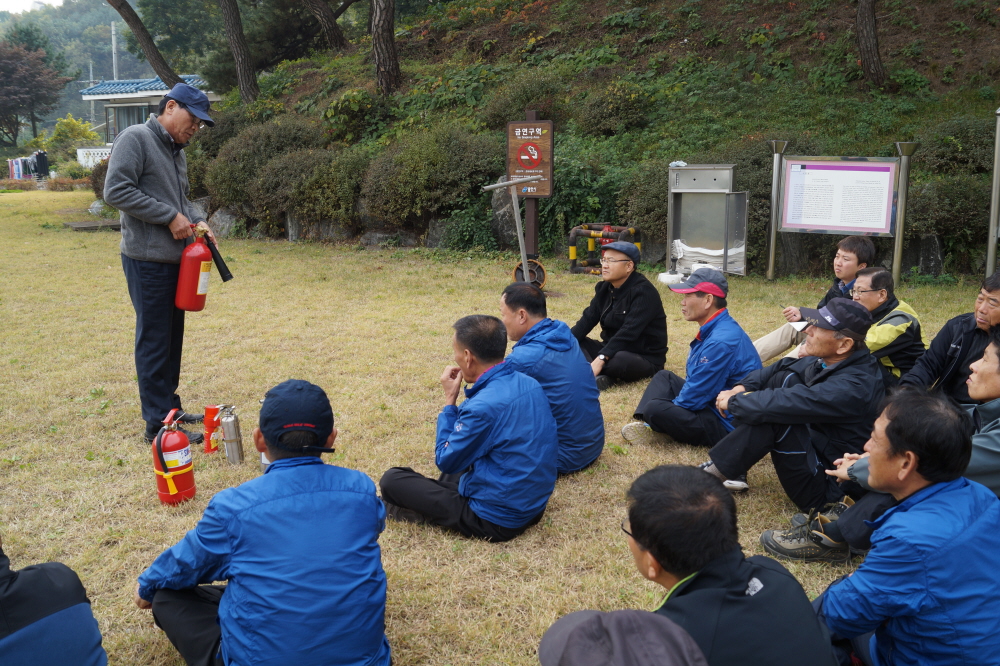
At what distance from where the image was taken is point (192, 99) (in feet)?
14.5

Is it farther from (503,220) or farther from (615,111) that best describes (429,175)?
(615,111)

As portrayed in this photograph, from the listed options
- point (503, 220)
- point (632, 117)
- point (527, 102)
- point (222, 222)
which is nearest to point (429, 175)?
point (503, 220)

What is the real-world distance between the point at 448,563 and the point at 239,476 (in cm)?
154

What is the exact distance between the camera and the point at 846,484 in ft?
11.1

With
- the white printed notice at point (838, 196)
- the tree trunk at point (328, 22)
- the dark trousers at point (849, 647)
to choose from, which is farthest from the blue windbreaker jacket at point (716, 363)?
the tree trunk at point (328, 22)

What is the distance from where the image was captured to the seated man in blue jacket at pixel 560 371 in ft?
13.1

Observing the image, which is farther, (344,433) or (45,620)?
(344,433)

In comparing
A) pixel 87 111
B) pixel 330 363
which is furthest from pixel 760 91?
pixel 87 111

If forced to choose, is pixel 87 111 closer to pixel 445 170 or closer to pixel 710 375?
pixel 445 170

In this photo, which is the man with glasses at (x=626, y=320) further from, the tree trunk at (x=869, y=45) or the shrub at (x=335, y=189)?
the tree trunk at (x=869, y=45)

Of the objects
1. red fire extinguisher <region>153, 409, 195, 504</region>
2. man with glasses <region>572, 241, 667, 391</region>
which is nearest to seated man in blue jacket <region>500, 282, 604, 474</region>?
man with glasses <region>572, 241, 667, 391</region>

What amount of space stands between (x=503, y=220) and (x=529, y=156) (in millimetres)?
2274

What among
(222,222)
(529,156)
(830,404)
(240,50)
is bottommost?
(830,404)

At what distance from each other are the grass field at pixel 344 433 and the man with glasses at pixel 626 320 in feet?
0.62
